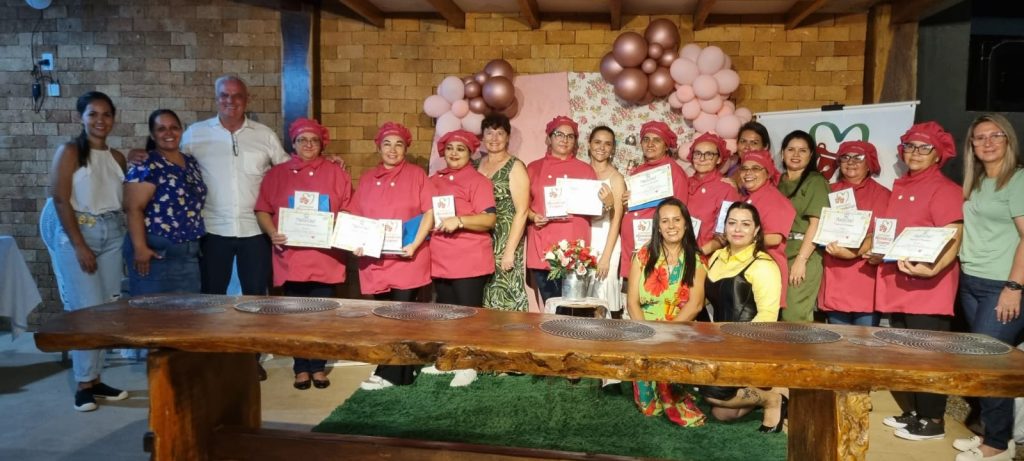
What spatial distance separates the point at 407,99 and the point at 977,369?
4.81m

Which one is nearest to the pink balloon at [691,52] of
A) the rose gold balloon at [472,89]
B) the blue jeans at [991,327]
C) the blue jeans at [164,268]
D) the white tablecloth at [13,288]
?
the rose gold balloon at [472,89]

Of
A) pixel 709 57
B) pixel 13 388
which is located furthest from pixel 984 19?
pixel 13 388

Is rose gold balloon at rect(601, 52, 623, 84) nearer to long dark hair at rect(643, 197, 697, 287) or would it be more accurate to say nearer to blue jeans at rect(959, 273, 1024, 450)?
long dark hair at rect(643, 197, 697, 287)

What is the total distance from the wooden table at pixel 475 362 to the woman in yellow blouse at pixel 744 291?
80cm

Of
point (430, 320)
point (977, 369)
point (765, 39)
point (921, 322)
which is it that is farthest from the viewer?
point (765, 39)

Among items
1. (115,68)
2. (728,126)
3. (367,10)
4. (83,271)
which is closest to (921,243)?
(728,126)

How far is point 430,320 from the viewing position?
268 centimetres

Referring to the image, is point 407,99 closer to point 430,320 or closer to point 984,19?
point 430,320

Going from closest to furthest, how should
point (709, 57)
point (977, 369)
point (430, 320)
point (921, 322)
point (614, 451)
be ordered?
point (977, 369), point (430, 320), point (614, 451), point (921, 322), point (709, 57)

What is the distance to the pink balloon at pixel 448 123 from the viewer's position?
5.44m

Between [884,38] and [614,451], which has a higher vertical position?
[884,38]

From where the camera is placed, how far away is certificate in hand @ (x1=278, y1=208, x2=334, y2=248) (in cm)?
432

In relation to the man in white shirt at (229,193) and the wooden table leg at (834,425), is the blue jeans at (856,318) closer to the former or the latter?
the wooden table leg at (834,425)

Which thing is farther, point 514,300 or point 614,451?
point 514,300
